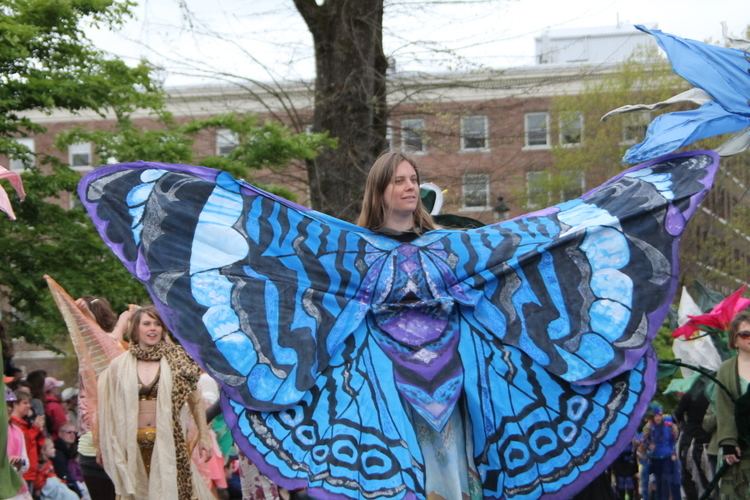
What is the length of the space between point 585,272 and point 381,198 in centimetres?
111

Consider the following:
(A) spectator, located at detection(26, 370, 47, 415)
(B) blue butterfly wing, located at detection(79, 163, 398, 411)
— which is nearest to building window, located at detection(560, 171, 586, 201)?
(A) spectator, located at detection(26, 370, 47, 415)

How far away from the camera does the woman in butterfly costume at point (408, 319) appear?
20.0 ft

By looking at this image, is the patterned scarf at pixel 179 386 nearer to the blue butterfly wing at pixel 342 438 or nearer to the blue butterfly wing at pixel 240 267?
the blue butterfly wing at pixel 240 267

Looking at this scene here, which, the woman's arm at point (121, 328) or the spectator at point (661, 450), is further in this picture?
the spectator at point (661, 450)

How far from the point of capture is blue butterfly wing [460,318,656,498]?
611 centimetres

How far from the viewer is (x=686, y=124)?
6996mm

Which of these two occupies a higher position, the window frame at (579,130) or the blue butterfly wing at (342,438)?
the blue butterfly wing at (342,438)

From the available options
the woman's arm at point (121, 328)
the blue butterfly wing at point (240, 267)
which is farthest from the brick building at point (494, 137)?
the blue butterfly wing at point (240, 267)

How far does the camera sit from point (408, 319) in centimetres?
642

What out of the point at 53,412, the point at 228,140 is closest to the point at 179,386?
the point at 53,412

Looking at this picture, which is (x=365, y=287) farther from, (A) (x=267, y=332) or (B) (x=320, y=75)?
(B) (x=320, y=75)

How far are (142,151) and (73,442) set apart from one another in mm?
5009

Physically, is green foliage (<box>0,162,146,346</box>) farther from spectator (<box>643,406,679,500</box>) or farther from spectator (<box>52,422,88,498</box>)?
spectator (<box>643,406,679,500</box>)

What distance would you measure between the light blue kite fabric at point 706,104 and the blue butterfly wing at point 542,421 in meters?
1.28
